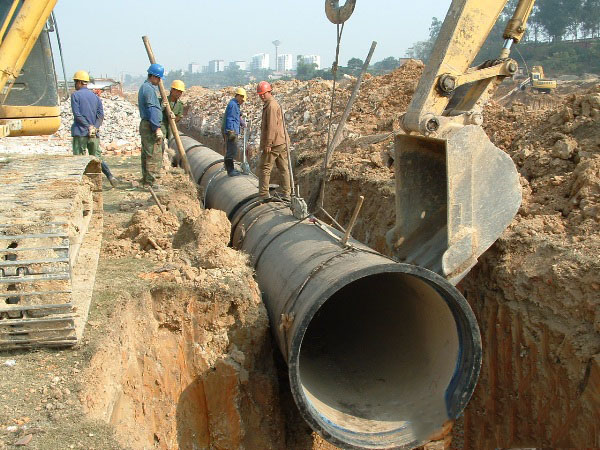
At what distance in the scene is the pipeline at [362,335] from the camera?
4.74 meters

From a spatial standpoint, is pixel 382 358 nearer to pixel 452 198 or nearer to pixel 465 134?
pixel 452 198

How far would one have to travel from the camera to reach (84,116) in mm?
9828

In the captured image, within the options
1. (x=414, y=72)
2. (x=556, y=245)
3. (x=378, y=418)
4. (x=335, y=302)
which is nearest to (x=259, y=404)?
(x=378, y=418)

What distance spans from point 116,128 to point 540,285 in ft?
54.2

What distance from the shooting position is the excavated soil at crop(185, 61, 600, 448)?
210 inches

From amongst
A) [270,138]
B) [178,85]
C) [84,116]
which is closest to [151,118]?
[84,116]

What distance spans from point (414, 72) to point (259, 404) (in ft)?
30.8

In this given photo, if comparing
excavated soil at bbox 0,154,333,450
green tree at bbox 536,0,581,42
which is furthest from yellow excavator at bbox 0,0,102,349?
green tree at bbox 536,0,581,42

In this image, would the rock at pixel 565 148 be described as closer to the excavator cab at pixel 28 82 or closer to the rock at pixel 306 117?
the excavator cab at pixel 28 82

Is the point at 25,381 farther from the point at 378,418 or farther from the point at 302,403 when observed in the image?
the point at 378,418

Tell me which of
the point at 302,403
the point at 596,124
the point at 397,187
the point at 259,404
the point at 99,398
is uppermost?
the point at 596,124

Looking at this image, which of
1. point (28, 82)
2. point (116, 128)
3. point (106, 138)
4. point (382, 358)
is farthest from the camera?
point (116, 128)

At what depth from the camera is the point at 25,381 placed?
3.95 metres

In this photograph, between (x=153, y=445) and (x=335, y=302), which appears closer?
(x=153, y=445)
